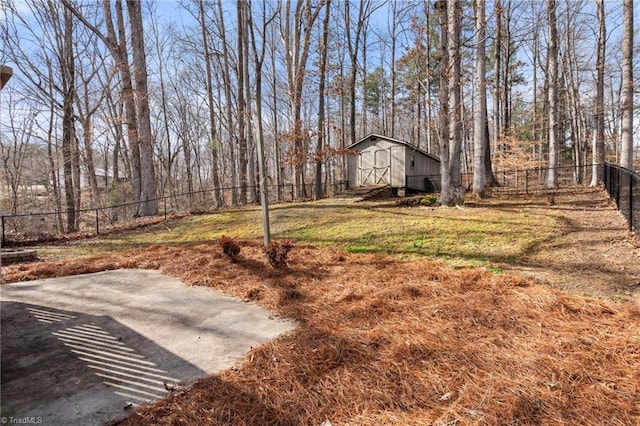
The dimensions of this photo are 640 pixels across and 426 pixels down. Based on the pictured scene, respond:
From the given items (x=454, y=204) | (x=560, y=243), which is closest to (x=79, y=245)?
(x=454, y=204)

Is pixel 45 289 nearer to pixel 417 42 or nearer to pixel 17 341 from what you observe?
pixel 17 341

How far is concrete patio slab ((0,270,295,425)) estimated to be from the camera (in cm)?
194

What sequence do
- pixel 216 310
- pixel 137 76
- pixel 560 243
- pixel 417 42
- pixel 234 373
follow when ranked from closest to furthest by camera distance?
pixel 234 373 < pixel 216 310 < pixel 560 243 < pixel 417 42 < pixel 137 76

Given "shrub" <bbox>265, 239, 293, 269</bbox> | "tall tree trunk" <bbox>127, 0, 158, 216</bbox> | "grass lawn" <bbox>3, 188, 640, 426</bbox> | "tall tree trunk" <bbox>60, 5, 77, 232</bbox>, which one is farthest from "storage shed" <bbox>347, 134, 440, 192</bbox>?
"tall tree trunk" <bbox>60, 5, 77, 232</bbox>

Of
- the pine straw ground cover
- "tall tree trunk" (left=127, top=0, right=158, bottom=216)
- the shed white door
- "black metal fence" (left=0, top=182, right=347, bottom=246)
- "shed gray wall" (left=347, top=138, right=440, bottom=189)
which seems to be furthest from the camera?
the shed white door

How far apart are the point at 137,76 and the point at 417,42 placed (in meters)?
9.38

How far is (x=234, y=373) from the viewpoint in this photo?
217cm

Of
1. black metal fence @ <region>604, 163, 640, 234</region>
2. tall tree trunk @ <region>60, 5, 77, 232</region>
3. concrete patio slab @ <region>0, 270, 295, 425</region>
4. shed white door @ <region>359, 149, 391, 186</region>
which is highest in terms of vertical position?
tall tree trunk @ <region>60, 5, 77, 232</region>

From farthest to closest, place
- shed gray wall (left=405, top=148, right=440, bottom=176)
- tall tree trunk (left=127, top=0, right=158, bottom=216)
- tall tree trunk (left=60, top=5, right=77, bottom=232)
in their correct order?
shed gray wall (left=405, top=148, right=440, bottom=176)
tall tree trunk (left=60, top=5, right=77, bottom=232)
tall tree trunk (left=127, top=0, right=158, bottom=216)

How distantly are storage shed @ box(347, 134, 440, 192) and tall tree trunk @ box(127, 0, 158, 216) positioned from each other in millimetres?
8453

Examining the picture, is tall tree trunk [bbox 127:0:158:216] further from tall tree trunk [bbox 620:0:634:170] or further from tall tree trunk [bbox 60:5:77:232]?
tall tree trunk [bbox 620:0:634:170]

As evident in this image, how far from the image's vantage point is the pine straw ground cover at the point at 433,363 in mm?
1743

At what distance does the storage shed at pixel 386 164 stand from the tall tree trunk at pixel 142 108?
845 cm

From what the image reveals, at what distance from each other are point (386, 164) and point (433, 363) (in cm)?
1347
